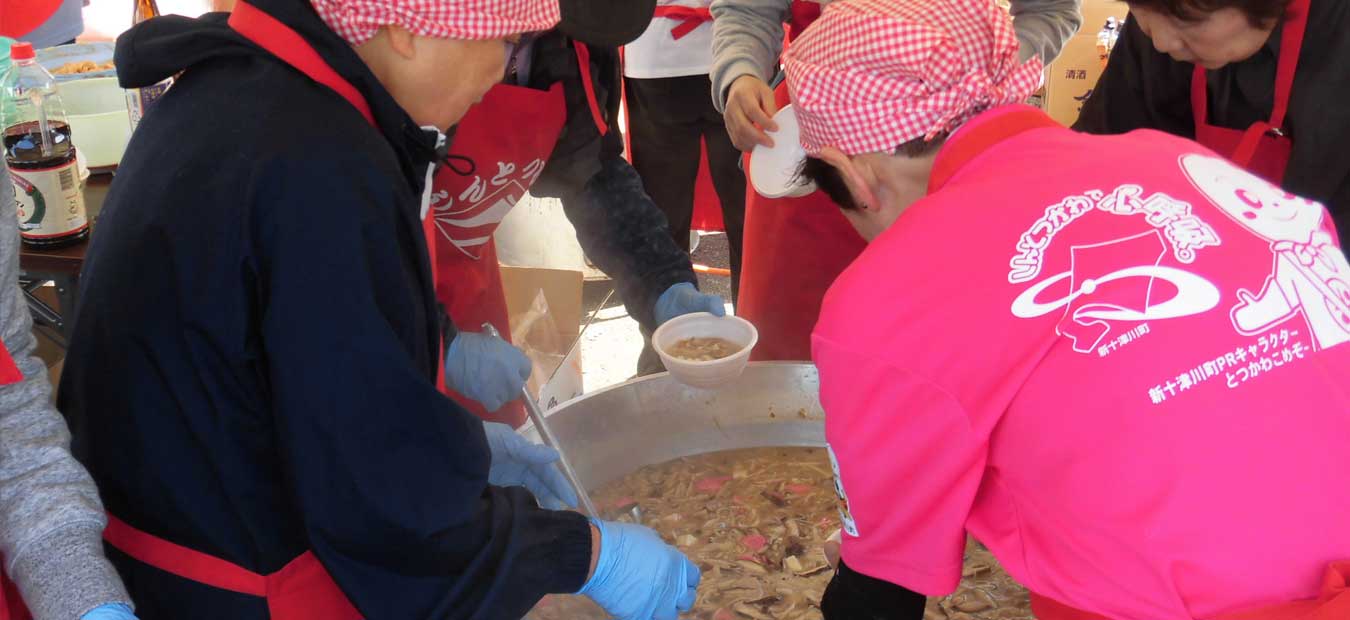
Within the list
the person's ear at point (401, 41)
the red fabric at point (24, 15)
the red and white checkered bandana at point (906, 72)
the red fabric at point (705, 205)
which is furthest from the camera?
the red fabric at point (705, 205)

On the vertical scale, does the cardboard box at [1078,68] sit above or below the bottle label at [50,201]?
below

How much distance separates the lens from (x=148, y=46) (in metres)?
0.99

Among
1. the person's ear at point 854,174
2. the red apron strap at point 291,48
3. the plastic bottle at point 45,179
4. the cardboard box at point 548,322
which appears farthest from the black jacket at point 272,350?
the cardboard box at point 548,322

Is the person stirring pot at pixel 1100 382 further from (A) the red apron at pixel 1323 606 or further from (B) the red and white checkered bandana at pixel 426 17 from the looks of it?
(B) the red and white checkered bandana at pixel 426 17

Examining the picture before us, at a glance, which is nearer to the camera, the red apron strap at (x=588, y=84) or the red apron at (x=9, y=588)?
the red apron at (x=9, y=588)

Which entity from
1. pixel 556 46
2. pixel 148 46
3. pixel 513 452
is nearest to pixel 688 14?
pixel 556 46

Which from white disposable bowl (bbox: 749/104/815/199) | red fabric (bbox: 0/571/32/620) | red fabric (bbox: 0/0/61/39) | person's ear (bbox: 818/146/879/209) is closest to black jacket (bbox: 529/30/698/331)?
white disposable bowl (bbox: 749/104/815/199)

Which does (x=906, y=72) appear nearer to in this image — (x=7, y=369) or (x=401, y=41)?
(x=401, y=41)

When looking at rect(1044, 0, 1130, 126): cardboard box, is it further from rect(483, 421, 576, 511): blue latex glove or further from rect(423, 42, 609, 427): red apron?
rect(483, 421, 576, 511): blue latex glove

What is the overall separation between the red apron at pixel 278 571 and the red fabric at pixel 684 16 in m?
2.02

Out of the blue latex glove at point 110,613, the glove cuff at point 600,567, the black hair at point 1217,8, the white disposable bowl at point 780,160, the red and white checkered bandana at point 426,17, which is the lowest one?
the glove cuff at point 600,567

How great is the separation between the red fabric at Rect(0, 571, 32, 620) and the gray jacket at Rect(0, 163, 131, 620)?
0.04 metres

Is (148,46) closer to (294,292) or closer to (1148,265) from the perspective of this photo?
(294,292)

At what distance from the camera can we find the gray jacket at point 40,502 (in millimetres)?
913
